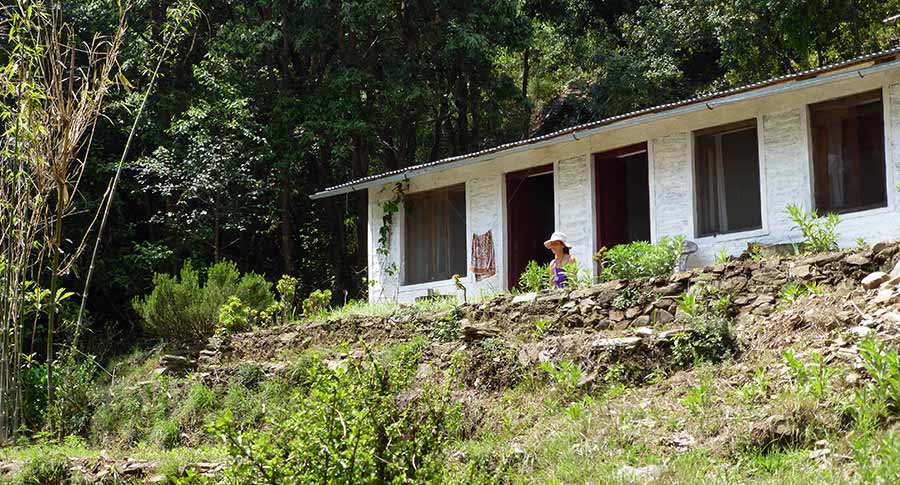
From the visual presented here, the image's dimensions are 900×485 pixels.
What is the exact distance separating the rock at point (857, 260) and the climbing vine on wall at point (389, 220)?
826 cm

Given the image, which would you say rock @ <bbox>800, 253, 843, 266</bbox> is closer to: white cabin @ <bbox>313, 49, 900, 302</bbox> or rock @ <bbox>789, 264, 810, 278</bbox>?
rock @ <bbox>789, 264, 810, 278</bbox>

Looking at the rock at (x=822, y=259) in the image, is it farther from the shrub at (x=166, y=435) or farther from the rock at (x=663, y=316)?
the shrub at (x=166, y=435)

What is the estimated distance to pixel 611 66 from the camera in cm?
2347

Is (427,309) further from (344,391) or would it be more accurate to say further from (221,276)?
(344,391)

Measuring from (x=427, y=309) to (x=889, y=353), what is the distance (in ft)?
22.5

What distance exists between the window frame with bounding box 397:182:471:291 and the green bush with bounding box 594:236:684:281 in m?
3.75

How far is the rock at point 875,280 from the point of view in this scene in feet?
31.3

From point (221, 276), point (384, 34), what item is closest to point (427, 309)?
point (221, 276)

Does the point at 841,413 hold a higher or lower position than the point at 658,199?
lower

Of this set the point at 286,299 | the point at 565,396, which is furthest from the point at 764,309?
the point at 286,299

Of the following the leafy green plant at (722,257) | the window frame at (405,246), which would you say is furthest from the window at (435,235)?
the leafy green plant at (722,257)

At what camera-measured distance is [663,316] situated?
428 inches

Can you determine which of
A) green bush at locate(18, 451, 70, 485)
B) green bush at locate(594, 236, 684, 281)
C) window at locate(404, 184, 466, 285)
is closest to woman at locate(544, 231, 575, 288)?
green bush at locate(594, 236, 684, 281)

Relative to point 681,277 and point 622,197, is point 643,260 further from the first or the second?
point 622,197
